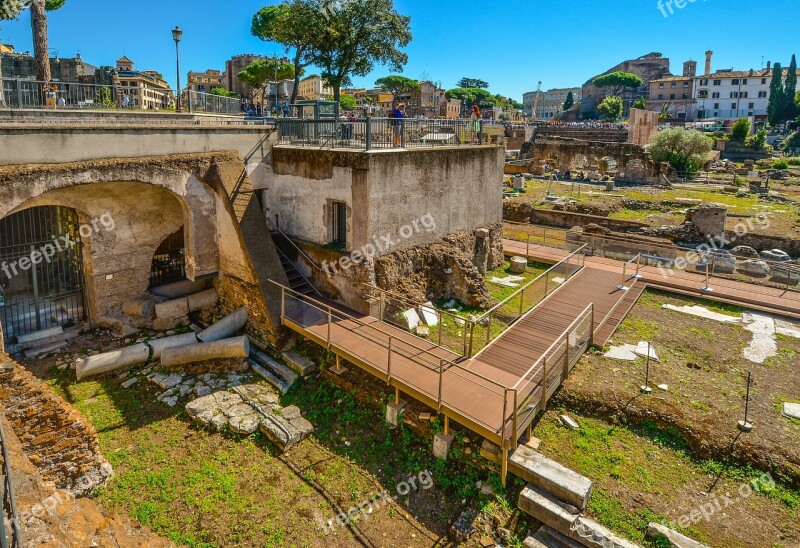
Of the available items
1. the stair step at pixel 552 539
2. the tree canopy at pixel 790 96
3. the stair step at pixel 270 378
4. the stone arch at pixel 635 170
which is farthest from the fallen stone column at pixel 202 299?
the tree canopy at pixel 790 96

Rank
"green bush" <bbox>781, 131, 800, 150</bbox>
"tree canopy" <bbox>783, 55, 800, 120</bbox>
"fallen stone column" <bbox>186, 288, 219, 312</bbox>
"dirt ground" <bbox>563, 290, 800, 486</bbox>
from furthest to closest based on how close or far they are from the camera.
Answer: "tree canopy" <bbox>783, 55, 800, 120</bbox>, "green bush" <bbox>781, 131, 800, 150</bbox>, "fallen stone column" <bbox>186, 288, 219, 312</bbox>, "dirt ground" <bbox>563, 290, 800, 486</bbox>

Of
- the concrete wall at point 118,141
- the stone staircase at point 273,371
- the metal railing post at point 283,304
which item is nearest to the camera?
the concrete wall at point 118,141

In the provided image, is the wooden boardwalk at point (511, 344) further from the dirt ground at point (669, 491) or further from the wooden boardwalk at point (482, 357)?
the dirt ground at point (669, 491)

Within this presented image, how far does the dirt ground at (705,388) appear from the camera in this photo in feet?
28.6

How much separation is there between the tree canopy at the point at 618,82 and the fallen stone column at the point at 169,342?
114 metres

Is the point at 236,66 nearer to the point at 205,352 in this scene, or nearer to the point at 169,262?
the point at 169,262

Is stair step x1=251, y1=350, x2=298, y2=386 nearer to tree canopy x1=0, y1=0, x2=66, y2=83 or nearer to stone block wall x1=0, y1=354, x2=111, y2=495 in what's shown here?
stone block wall x1=0, y1=354, x2=111, y2=495

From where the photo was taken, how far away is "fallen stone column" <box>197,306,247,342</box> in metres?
13.5

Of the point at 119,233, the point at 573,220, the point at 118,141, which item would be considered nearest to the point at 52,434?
the point at 119,233

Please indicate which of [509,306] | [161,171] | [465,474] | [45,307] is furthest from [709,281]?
[45,307]

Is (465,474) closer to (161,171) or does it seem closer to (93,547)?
(93,547)

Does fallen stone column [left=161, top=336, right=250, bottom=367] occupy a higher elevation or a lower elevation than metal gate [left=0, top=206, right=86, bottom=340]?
lower

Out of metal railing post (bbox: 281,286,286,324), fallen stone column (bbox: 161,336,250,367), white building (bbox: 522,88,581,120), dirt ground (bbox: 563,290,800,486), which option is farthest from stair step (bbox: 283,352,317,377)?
white building (bbox: 522,88,581,120)

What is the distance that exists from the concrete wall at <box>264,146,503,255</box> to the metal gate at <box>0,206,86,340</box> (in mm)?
5861
